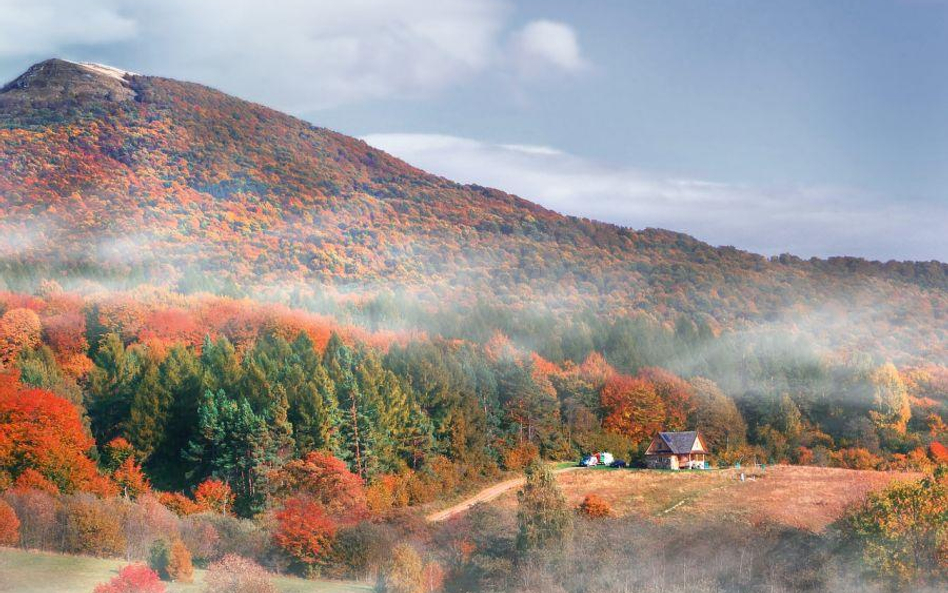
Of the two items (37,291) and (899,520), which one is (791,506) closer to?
(899,520)

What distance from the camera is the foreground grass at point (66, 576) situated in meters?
42.3

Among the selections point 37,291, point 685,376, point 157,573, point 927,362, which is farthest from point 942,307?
point 157,573

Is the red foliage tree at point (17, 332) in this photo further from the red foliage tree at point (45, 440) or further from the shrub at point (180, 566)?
the shrub at point (180, 566)

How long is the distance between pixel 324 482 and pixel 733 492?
2799 centimetres

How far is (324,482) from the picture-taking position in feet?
217

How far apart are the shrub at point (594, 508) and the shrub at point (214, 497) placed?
21.4 meters

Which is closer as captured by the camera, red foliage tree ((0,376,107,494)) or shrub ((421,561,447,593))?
shrub ((421,561,447,593))

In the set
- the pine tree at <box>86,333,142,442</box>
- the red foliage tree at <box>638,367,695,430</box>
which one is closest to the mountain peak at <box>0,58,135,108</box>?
the pine tree at <box>86,333,142,442</box>

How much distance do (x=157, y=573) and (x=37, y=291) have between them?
6478 cm

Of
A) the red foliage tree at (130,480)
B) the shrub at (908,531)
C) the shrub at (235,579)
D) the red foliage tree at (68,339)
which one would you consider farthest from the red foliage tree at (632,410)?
the shrub at (235,579)

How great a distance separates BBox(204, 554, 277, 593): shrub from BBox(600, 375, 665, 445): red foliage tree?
55.2 m

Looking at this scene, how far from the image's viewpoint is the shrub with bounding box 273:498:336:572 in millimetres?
52875

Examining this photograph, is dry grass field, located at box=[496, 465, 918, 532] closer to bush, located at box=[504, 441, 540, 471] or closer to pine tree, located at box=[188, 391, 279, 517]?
bush, located at box=[504, 441, 540, 471]

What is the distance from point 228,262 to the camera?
132500mm
